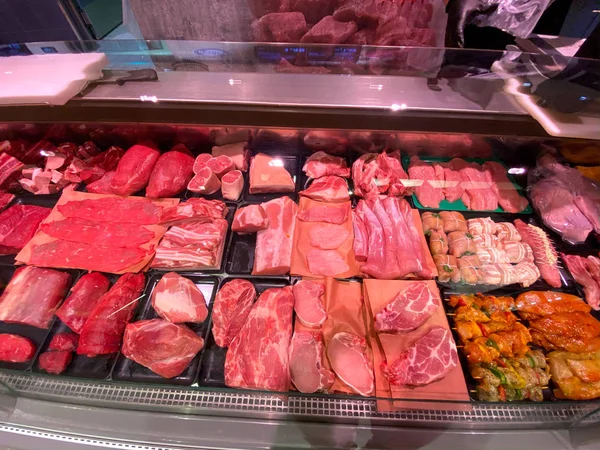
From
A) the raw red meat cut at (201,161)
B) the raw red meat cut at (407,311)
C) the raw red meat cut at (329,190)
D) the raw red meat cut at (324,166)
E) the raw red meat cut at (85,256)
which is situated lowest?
the raw red meat cut at (85,256)

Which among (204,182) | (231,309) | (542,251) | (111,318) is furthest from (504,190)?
(111,318)

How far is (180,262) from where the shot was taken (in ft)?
6.95

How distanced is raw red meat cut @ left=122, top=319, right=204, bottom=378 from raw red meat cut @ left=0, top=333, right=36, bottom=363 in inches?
22.4

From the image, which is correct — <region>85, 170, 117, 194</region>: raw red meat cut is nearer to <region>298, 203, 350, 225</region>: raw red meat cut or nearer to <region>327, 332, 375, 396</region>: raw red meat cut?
<region>298, 203, 350, 225</region>: raw red meat cut

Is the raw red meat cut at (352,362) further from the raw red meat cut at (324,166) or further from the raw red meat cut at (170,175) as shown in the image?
the raw red meat cut at (170,175)

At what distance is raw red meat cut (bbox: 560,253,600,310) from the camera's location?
2.02m

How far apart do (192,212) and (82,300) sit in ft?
2.85

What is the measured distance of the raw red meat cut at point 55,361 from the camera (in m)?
1.76

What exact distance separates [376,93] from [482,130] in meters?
0.64

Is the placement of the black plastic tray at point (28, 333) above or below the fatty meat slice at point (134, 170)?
below

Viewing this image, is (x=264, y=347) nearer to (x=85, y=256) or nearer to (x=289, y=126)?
(x=289, y=126)

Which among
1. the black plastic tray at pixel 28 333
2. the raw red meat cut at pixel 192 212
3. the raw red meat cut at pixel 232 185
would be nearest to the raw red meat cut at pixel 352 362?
the raw red meat cut at pixel 192 212

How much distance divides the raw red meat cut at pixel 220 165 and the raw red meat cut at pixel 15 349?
1616mm

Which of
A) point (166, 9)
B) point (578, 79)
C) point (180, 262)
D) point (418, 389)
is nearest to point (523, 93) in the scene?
point (578, 79)
